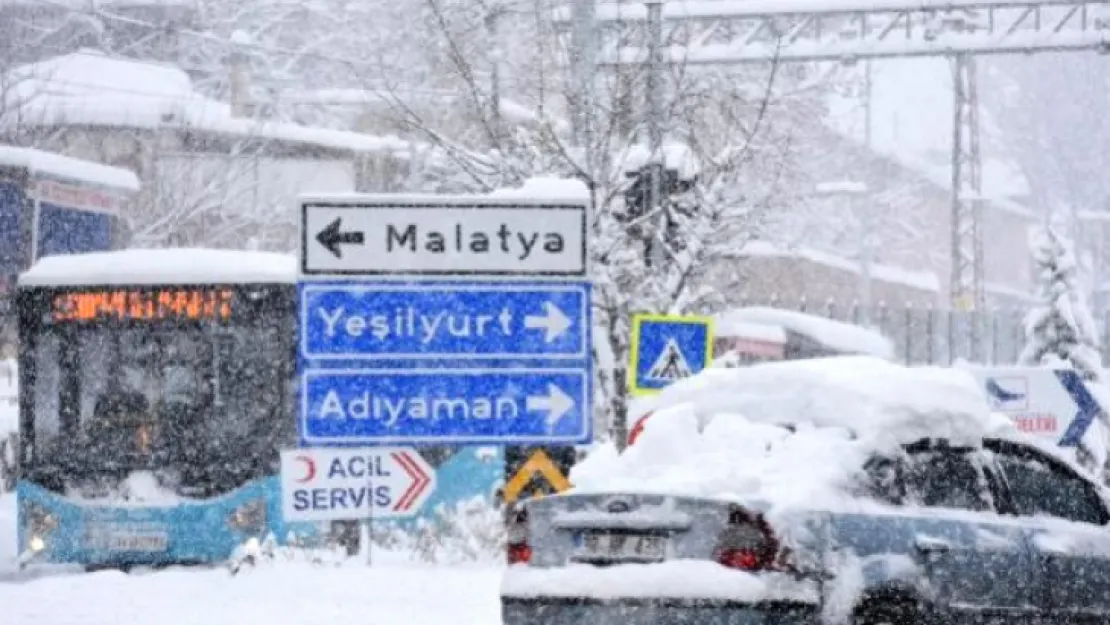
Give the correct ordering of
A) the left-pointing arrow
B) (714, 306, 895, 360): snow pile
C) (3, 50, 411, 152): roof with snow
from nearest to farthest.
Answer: the left-pointing arrow → (714, 306, 895, 360): snow pile → (3, 50, 411, 152): roof with snow

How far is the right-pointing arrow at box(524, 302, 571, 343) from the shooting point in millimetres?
12062

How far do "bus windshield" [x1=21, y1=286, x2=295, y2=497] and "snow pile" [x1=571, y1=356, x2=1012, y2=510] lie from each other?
8.34 m

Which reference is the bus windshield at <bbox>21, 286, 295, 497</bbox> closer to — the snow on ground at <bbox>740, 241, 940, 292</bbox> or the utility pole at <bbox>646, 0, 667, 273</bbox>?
the utility pole at <bbox>646, 0, 667, 273</bbox>

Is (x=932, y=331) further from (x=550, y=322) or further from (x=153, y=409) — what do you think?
(x=550, y=322)

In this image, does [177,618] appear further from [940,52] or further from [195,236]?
[195,236]

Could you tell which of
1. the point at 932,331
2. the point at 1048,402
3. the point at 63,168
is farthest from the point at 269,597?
the point at 932,331

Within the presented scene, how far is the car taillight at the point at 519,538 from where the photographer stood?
32.8 ft

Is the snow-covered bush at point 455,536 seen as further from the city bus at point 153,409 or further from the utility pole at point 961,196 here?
the utility pole at point 961,196

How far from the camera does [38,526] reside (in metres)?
18.4

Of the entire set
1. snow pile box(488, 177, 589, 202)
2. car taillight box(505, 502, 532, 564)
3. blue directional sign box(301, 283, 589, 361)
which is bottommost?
car taillight box(505, 502, 532, 564)

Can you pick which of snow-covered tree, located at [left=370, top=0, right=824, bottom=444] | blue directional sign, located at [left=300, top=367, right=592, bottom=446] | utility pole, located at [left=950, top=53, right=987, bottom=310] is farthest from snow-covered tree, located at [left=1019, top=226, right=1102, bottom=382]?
blue directional sign, located at [left=300, top=367, right=592, bottom=446]

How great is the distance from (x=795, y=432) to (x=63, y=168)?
794 inches

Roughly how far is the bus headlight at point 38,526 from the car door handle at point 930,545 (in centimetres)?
1056

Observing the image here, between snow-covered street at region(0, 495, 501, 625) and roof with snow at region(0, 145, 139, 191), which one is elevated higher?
roof with snow at region(0, 145, 139, 191)
